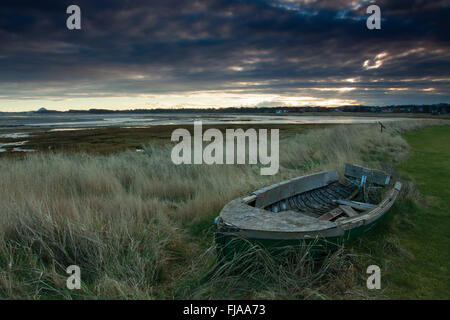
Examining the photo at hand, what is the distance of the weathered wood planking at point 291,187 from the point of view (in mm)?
5648

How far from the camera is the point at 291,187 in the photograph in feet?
21.7

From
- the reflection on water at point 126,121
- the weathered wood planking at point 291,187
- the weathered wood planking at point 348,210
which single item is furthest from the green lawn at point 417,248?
the reflection on water at point 126,121

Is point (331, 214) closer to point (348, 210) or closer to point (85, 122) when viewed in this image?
point (348, 210)

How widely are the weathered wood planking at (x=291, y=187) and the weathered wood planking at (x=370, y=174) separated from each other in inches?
19.6

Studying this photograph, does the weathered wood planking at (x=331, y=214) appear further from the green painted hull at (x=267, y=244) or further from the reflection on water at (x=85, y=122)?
the reflection on water at (x=85, y=122)

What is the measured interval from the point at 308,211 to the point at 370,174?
2708 mm

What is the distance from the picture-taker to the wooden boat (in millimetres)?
3773

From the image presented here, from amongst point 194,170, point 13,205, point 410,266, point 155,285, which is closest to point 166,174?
point 194,170

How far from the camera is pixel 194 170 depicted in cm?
986

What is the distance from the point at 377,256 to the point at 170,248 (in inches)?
135

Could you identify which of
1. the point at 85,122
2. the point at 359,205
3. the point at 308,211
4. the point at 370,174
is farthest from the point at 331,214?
the point at 85,122

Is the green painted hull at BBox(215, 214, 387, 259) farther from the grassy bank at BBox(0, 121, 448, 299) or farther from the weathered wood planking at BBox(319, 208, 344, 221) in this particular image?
the weathered wood planking at BBox(319, 208, 344, 221)

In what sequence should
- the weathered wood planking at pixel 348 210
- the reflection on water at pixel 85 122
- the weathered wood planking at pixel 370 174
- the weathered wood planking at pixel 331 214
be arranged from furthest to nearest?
the reflection on water at pixel 85 122
the weathered wood planking at pixel 370 174
the weathered wood planking at pixel 348 210
the weathered wood planking at pixel 331 214

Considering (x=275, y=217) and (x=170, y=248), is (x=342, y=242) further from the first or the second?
(x=170, y=248)
